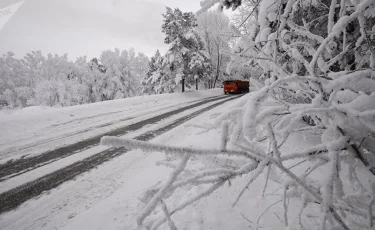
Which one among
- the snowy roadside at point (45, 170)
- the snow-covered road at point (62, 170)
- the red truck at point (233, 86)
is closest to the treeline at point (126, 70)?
the red truck at point (233, 86)

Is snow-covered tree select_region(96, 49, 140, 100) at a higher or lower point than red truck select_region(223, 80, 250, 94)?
higher

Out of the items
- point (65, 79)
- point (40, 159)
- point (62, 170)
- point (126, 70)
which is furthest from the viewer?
point (65, 79)

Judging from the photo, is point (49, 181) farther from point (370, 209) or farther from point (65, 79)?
point (65, 79)

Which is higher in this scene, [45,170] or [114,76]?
[114,76]

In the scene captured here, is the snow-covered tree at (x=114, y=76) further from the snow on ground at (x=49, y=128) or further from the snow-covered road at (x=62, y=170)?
the snow-covered road at (x=62, y=170)

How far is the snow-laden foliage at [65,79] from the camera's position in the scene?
30.6m

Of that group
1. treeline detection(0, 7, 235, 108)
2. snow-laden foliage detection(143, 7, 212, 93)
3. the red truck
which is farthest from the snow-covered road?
the red truck

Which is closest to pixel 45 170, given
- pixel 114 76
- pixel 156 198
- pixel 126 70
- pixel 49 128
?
pixel 49 128

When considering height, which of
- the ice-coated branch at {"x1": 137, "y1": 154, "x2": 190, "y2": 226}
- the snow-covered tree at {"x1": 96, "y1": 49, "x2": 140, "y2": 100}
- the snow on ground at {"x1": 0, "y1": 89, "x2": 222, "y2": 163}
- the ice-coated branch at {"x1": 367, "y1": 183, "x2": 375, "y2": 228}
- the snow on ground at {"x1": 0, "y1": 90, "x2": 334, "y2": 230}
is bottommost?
the snow on ground at {"x1": 0, "y1": 90, "x2": 334, "y2": 230}

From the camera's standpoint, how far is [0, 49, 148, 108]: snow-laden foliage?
30.6 metres

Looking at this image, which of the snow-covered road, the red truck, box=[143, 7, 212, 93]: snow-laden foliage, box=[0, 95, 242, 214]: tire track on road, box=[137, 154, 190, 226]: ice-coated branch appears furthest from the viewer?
the red truck

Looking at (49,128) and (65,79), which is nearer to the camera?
(49,128)

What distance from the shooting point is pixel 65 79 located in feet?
129

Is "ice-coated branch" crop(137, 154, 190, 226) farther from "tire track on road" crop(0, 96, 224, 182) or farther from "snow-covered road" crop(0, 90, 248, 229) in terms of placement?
"tire track on road" crop(0, 96, 224, 182)
